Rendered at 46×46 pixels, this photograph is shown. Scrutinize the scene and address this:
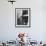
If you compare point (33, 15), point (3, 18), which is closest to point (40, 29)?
point (33, 15)

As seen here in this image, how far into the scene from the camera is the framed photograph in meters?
5.26

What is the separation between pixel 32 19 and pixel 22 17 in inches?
15.8

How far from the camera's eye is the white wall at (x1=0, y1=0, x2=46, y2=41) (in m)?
5.24

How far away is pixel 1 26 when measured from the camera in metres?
5.32

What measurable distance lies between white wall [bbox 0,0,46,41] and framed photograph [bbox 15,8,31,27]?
117mm

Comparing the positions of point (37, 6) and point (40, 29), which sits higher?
point (37, 6)

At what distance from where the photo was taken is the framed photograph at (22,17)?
526 centimetres

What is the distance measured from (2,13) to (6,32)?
77 centimetres

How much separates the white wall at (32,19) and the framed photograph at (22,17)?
117mm

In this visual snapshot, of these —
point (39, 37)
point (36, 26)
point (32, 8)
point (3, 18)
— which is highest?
point (32, 8)

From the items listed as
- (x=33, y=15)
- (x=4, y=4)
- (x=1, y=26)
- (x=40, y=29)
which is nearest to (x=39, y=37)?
(x=40, y=29)

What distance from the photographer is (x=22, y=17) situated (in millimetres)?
5289

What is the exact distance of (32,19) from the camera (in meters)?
5.25

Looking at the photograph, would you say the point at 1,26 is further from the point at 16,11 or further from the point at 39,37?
the point at 39,37
